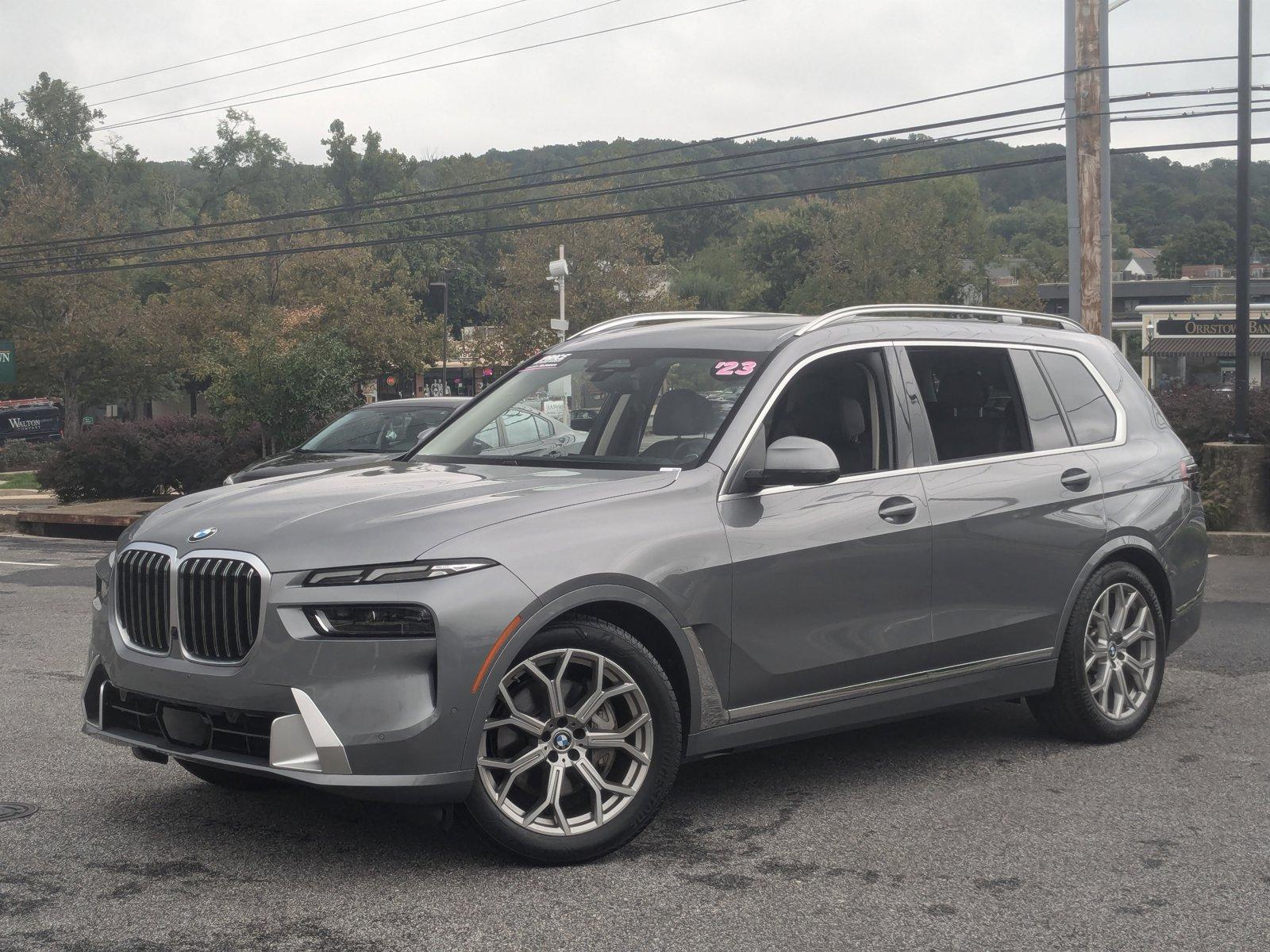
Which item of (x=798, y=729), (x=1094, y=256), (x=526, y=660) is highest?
(x=1094, y=256)

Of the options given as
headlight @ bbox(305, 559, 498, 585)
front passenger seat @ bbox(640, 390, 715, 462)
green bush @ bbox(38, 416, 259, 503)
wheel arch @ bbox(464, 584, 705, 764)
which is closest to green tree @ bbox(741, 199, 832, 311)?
green bush @ bbox(38, 416, 259, 503)

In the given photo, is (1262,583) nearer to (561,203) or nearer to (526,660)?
(526,660)

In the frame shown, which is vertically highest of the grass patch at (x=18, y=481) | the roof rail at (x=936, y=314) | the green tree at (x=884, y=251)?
the green tree at (x=884, y=251)

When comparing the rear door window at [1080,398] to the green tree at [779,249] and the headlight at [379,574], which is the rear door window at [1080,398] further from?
the green tree at [779,249]

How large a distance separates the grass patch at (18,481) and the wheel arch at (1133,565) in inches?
1227

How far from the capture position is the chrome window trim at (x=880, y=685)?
16.6 ft

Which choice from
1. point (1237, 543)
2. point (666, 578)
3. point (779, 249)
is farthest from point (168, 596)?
point (779, 249)

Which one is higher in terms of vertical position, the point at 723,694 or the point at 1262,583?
the point at 723,694

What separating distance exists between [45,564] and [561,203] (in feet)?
181

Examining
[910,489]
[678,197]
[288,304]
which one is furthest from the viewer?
[678,197]

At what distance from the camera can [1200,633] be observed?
9.53 m

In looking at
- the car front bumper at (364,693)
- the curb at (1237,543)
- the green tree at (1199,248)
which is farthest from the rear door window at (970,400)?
the green tree at (1199,248)

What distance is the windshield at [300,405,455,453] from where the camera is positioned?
14.9m

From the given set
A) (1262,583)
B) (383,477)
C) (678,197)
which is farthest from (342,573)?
(678,197)
